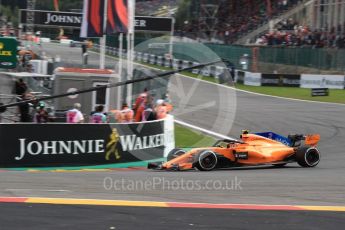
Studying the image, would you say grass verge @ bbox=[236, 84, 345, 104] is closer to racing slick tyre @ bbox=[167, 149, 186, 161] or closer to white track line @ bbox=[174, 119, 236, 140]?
white track line @ bbox=[174, 119, 236, 140]

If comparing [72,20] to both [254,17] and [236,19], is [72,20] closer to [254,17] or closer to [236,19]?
[254,17]

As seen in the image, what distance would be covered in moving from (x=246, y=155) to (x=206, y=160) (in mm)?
850

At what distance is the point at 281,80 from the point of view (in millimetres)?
42094

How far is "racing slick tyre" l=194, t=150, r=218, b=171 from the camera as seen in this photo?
43.7 feet

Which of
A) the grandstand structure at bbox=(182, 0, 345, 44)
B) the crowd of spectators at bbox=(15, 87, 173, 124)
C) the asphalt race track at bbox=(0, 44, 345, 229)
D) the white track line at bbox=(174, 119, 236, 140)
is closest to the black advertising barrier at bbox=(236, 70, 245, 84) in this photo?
the grandstand structure at bbox=(182, 0, 345, 44)

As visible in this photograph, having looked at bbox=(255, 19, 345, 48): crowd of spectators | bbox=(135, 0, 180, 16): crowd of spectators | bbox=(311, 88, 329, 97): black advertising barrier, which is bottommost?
bbox=(311, 88, 329, 97): black advertising barrier

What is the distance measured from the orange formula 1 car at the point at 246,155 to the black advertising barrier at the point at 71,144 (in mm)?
1645

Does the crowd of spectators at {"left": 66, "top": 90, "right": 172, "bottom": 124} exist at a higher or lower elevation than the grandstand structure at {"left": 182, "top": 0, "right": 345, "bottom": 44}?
lower

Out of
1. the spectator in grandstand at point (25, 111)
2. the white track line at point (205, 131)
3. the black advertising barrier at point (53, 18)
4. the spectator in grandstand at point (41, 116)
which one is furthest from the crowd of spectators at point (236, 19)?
the spectator in grandstand at point (41, 116)

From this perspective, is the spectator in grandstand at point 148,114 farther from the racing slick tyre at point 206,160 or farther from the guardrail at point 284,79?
the guardrail at point 284,79

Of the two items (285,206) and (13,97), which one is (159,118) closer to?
(13,97)

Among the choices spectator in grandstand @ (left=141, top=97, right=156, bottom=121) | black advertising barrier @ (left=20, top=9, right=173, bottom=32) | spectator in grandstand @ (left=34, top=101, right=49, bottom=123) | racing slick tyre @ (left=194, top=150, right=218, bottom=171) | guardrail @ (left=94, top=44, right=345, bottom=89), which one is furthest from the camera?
black advertising barrier @ (left=20, top=9, right=173, bottom=32)

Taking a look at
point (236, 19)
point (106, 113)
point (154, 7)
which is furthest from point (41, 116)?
point (154, 7)

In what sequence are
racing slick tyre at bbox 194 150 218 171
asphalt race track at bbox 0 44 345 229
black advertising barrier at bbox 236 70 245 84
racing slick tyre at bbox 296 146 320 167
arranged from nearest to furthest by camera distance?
asphalt race track at bbox 0 44 345 229 < racing slick tyre at bbox 194 150 218 171 < racing slick tyre at bbox 296 146 320 167 < black advertising barrier at bbox 236 70 245 84
